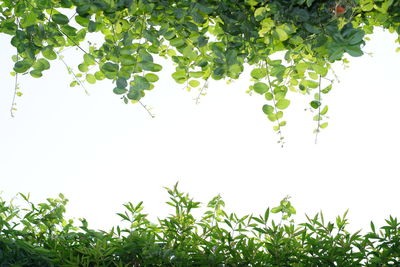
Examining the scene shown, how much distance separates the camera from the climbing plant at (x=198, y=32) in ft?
6.75

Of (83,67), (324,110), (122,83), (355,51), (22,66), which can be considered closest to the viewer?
(355,51)

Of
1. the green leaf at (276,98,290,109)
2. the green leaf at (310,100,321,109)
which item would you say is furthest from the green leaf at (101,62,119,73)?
the green leaf at (310,100,321,109)

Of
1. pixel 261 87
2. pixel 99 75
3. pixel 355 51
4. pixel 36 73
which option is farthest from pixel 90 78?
pixel 355 51

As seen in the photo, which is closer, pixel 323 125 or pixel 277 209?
pixel 323 125

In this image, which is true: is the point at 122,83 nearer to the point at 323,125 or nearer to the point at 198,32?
the point at 198,32

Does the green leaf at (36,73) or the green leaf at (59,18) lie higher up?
the green leaf at (59,18)

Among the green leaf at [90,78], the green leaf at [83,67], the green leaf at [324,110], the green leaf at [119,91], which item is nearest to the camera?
the green leaf at [119,91]

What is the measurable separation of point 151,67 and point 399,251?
1469 mm

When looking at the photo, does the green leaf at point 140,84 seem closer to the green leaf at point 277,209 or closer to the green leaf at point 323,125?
the green leaf at point 323,125

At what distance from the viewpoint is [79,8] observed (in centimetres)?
200

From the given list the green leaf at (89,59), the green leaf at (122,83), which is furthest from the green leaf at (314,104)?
the green leaf at (89,59)

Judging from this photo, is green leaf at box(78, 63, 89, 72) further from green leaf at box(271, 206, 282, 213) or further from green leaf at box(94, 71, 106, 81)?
green leaf at box(271, 206, 282, 213)

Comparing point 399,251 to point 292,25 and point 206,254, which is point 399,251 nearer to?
point 206,254

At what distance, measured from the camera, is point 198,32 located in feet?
7.20
